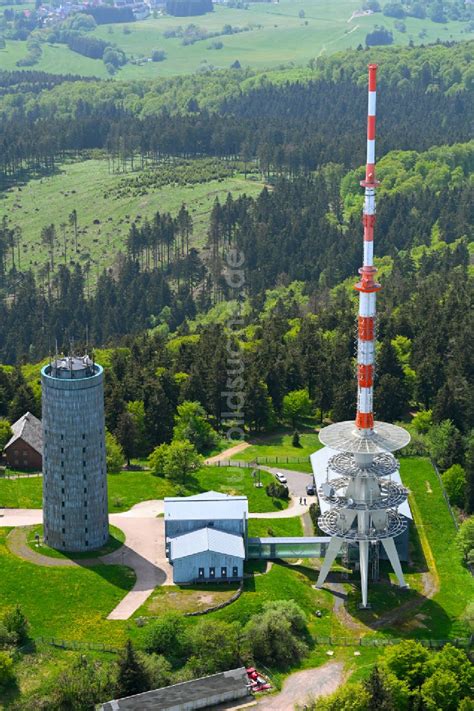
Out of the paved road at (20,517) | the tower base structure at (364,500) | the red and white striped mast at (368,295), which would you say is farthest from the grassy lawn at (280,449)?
the paved road at (20,517)

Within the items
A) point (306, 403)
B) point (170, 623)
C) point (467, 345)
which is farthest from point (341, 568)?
point (467, 345)

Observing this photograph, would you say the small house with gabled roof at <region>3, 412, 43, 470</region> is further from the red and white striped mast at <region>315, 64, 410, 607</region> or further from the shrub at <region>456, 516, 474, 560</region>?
the shrub at <region>456, 516, 474, 560</region>

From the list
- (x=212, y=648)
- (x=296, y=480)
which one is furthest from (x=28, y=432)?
(x=212, y=648)

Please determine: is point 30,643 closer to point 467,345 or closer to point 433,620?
point 433,620

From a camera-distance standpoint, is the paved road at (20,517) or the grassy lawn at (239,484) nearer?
the paved road at (20,517)

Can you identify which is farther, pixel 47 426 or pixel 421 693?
pixel 47 426

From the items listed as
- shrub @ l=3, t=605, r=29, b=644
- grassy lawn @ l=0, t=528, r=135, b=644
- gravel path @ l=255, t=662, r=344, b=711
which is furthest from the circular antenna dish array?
shrub @ l=3, t=605, r=29, b=644

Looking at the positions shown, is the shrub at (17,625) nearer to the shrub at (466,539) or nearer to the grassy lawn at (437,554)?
the grassy lawn at (437,554)
